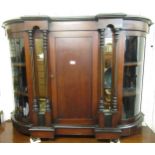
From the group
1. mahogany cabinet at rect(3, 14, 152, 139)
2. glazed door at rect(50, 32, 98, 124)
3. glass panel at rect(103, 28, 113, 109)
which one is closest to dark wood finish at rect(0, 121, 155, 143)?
mahogany cabinet at rect(3, 14, 152, 139)

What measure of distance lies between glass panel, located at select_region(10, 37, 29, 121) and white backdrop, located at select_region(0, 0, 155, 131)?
41 centimetres

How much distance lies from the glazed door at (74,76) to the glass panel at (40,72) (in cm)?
10

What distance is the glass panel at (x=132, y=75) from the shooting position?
1.89 m

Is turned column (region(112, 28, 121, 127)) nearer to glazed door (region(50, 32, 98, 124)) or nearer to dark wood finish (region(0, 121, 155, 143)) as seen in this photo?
glazed door (region(50, 32, 98, 124))

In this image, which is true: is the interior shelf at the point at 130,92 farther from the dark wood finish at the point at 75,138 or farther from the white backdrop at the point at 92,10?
the dark wood finish at the point at 75,138

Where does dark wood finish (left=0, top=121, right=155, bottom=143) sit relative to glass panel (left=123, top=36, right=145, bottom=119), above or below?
below

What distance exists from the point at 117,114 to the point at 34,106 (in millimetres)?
922

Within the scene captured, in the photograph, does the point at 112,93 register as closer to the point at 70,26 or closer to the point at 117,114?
the point at 117,114

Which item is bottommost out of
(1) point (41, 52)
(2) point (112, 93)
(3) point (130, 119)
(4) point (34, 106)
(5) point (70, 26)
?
(3) point (130, 119)

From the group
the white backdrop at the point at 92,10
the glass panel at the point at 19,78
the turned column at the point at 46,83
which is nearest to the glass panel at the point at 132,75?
the white backdrop at the point at 92,10

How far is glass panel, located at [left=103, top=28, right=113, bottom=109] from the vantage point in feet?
5.84

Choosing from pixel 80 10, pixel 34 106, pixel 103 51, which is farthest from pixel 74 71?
pixel 80 10

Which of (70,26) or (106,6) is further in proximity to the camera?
(106,6)

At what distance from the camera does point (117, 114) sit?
1.91 metres
